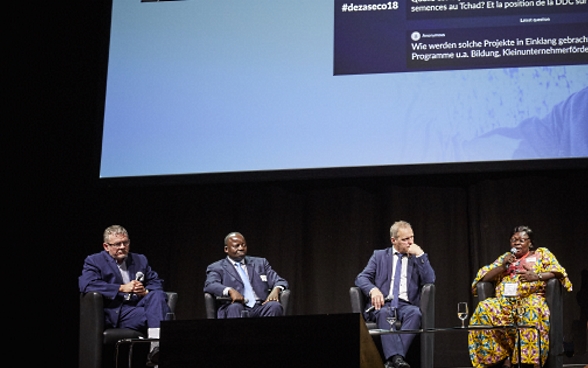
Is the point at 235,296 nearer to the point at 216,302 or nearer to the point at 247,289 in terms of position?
the point at 216,302

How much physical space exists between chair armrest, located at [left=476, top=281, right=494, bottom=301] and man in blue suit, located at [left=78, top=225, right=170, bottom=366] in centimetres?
193

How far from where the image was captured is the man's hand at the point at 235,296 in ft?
14.5

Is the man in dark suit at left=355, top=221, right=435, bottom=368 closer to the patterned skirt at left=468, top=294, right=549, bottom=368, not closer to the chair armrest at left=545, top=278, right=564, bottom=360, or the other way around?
the patterned skirt at left=468, top=294, right=549, bottom=368

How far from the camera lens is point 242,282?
15.4 feet

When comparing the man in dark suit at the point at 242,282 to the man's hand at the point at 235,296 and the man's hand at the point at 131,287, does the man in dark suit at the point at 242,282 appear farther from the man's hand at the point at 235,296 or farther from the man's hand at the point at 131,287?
the man's hand at the point at 131,287

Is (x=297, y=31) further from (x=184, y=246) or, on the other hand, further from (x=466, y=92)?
(x=184, y=246)

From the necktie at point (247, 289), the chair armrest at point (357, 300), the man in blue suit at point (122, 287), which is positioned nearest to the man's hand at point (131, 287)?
the man in blue suit at point (122, 287)

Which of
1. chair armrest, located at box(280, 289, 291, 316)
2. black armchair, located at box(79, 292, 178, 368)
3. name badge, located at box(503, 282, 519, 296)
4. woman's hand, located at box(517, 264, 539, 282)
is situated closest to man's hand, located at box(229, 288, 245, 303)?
chair armrest, located at box(280, 289, 291, 316)

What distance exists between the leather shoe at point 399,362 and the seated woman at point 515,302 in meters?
0.73

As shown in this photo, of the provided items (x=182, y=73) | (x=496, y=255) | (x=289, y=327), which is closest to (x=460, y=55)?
(x=496, y=255)

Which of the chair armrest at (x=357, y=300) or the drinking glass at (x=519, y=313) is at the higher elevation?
the chair armrest at (x=357, y=300)

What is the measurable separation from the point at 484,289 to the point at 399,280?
588 mm

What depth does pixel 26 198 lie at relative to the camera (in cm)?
528

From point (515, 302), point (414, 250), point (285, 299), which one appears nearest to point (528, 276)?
point (515, 302)
